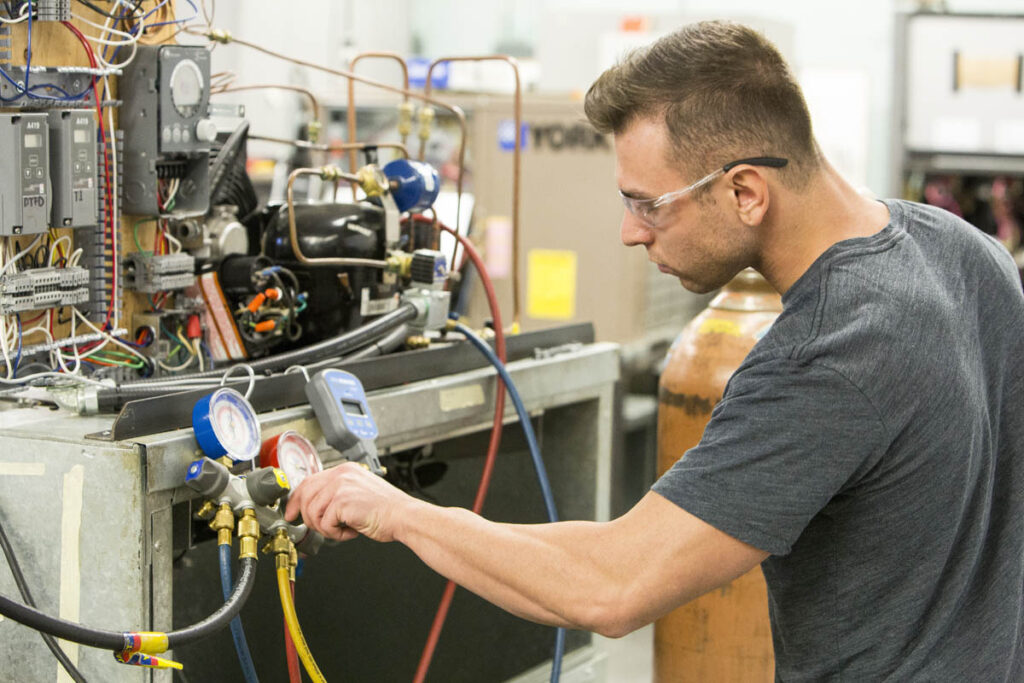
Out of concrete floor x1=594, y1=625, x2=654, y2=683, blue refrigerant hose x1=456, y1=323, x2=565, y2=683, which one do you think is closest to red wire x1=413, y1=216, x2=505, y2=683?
blue refrigerant hose x1=456, y1=323, x2=565, y2=683

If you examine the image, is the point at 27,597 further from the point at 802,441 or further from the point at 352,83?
the point at 352,83

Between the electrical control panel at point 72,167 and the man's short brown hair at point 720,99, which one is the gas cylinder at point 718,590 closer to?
the man's short brown hair at point 720,99

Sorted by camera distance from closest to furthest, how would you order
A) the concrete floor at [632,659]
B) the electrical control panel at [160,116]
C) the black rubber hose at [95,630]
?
the black rubber hose at [95,630]
the electrical control panel at [160,116]
the concrete floor at [632,659]

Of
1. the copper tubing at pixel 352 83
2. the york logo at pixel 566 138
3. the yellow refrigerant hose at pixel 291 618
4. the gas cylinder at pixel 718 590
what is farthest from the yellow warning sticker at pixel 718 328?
the york logo at pixel 566 138

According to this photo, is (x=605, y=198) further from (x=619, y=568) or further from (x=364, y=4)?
(x=364, y=4)

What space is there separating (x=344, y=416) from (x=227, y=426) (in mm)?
150

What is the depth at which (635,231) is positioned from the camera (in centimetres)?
120

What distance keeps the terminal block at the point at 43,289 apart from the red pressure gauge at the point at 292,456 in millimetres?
296

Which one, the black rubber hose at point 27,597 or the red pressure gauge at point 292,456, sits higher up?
the red pressure gauge at point 292,456

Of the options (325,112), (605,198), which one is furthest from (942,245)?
(325,112)

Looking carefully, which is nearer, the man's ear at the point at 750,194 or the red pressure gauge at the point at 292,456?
the man's ear at the point at 750,194

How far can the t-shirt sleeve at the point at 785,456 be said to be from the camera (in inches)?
39.2

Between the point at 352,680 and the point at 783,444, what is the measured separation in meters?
0.99

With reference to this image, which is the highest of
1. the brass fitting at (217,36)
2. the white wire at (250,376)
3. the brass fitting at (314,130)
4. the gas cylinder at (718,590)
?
the brass fitting at (217,36)
